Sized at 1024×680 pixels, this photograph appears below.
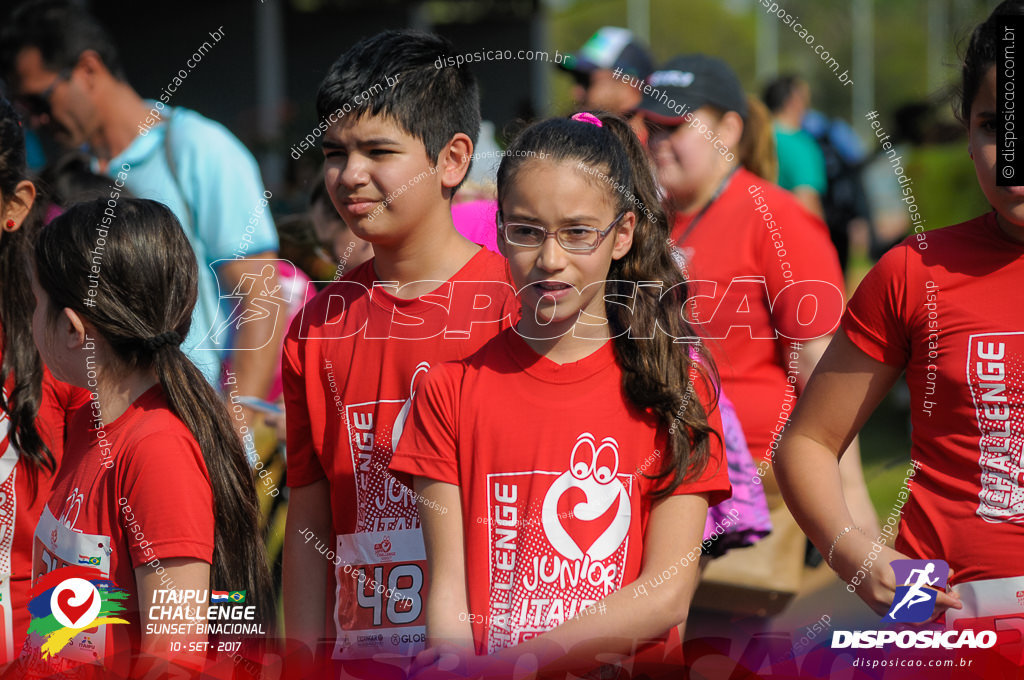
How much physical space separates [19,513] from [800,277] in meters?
2.14

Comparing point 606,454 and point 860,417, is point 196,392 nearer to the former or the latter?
point 606,454

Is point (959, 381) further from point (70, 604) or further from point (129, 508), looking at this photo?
point (70, 604)

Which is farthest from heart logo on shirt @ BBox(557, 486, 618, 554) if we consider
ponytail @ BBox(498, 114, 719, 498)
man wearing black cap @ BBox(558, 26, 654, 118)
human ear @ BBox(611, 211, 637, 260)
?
man wearing black cap @ BBox(558, 26, 654, 118)

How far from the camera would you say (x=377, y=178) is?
232 cm

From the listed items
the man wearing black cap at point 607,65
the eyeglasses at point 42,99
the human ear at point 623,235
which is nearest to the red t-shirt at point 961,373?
the human ear at point 623,235

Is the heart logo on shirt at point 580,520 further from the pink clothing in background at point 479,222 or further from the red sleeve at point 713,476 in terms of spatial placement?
the pink clothing in background at point 479,222

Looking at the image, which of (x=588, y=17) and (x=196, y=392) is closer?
(x=196, y=392)

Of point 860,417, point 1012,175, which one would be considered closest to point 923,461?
point 860,417

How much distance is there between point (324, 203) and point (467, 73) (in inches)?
40.3

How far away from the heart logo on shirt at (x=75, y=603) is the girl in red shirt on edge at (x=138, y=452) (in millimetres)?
40

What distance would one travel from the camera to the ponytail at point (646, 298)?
2080 mm

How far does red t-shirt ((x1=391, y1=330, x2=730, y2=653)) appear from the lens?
6.61 ft

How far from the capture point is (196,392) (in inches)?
86.7

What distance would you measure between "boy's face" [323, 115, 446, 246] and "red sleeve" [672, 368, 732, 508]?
2.31 feet
